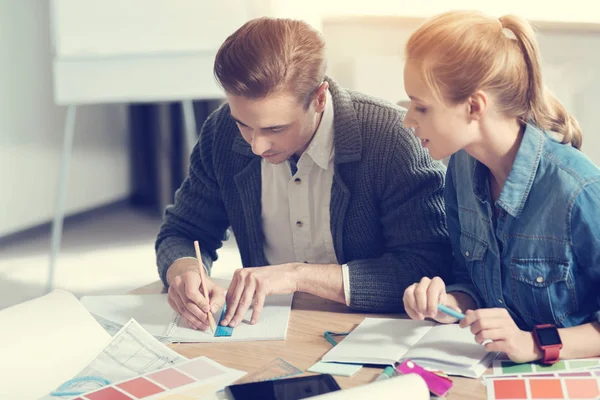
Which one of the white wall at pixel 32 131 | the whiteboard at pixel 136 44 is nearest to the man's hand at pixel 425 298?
the whiteboard at pixel 136 44

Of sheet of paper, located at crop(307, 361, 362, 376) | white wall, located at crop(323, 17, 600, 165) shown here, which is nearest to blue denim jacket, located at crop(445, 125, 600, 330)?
sheet of paper, located at crop(307, 361, 362, 376)

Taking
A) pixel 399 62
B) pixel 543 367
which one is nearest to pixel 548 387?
pixel 543 367

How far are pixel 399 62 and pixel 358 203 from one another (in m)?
1.24

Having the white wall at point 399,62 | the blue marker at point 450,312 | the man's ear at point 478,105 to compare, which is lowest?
the blue marker at point 450,312

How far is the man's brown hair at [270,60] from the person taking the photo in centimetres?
132

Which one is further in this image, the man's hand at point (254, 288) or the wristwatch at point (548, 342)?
the man's hand at point (254, 288)

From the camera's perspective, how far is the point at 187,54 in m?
2.84

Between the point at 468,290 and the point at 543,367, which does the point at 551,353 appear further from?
the point at 468,290

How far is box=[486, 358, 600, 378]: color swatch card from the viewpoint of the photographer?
1.00m

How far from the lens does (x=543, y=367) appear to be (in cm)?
101

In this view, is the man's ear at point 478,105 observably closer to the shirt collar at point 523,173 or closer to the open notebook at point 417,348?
the shirt collar at point 523,173

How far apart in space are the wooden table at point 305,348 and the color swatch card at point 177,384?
0.04 meters

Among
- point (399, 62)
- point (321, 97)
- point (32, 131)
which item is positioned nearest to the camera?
point (321, 97)

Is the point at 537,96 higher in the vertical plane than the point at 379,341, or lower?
higher
